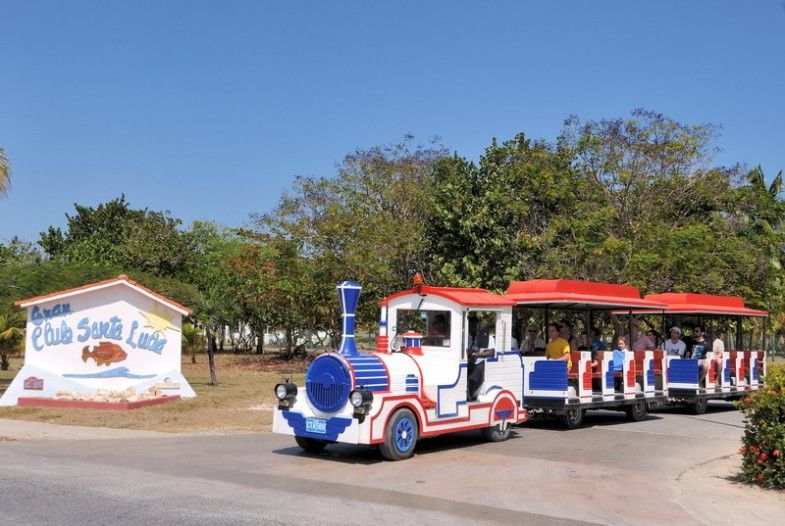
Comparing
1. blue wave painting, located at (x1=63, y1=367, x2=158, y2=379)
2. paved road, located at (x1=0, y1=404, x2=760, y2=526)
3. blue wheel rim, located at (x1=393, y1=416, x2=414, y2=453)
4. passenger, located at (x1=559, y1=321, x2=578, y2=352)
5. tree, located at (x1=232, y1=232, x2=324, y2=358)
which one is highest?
tree, located at (x1=232, y1=232, x2=324, y2=358)

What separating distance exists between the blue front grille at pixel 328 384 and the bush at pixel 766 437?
195 inches

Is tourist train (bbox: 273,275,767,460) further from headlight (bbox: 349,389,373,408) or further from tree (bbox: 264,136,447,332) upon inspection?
tree (bbox: 264,136,447,332)

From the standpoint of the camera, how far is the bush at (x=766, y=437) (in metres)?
9.40

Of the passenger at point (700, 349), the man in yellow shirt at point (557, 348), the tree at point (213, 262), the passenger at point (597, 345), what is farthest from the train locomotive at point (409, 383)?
the tree at point (213, 262)

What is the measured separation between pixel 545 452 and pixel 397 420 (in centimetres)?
265

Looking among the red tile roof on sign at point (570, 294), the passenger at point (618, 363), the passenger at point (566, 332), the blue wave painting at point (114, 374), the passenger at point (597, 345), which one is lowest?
the blue wave painting at point (114, 374)

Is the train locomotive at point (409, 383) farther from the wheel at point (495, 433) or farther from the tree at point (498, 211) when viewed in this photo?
the tree at point (498, 211)

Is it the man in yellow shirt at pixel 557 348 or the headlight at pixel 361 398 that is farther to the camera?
the man in yellow shirt at pixel 557 348

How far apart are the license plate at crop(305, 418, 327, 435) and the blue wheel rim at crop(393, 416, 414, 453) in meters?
0.96

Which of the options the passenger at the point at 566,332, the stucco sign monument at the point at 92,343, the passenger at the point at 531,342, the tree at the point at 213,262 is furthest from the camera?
the tree at the point at 213,262

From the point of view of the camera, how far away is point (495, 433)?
1352cm

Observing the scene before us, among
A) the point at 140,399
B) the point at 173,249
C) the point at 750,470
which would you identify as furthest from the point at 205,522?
the point at 173,249

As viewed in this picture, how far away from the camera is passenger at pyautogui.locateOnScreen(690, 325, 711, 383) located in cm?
1914

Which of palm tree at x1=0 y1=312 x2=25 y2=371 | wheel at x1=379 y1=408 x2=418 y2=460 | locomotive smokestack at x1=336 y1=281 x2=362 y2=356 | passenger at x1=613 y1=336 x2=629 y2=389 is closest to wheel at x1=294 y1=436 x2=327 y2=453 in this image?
wheel at x1=379 y1=408 x2=418 y2=460
